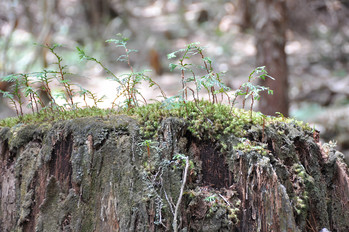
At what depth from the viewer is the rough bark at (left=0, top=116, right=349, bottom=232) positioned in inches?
85.4

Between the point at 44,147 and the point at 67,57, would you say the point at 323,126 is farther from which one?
the point at 67,57

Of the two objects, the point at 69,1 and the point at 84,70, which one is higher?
the point at 69,1

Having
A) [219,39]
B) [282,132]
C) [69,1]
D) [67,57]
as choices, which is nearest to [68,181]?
[282,132]

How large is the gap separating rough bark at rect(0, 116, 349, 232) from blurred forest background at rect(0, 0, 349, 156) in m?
4.16

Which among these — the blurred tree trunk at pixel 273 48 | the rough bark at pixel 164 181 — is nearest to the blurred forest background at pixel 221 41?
the blurred tree trunk at pixel 273 48

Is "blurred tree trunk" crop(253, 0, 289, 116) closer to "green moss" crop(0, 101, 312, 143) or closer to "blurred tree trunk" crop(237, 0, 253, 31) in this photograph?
"green moss" crop(0, 101, 312, 143)

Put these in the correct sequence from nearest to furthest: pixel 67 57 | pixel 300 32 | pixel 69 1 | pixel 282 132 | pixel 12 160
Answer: pixel 282 132
pixel 12 160
pixel 67 57
pixel 300 32
pixel 69 1

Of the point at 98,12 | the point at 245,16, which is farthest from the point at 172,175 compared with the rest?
the point at 98,12

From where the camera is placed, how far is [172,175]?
221cm

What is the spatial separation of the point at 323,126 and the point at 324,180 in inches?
262

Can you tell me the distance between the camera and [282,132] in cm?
248

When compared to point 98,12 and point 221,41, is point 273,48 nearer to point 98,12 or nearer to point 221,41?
point 221,41

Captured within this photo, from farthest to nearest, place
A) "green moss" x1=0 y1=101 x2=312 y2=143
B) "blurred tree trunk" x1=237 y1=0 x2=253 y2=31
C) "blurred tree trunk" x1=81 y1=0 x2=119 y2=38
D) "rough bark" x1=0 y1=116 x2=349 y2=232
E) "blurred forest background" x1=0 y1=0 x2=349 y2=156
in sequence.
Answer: "blurred tree trunk" x1=81 y1=0 x2=119 y2=38, "blurred tree trunk" x1=237 y1=0 x2=253 y2=31, "blurred forest background" x1=0 y1=0 x2=349 y2=156, "green moss" x1=0 y1=101 x2=312 y2=143, "rough bark" x1=0 y1=116 x2=349 y2=232

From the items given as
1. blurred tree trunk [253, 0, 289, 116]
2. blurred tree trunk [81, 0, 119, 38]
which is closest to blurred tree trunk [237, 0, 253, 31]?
blurred tree trunk [81, 0, 119, 38]
